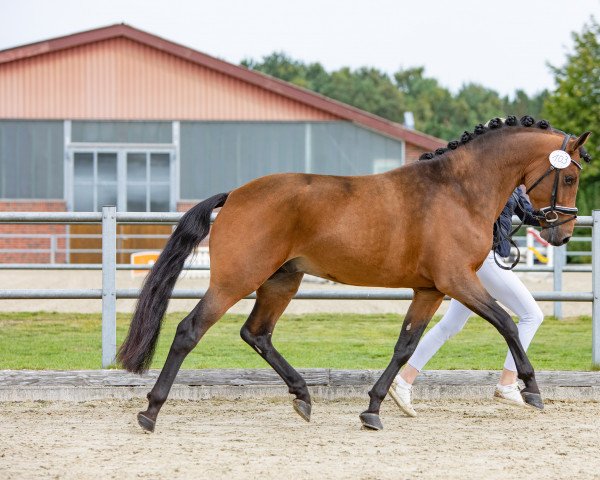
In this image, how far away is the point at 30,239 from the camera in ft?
87.9

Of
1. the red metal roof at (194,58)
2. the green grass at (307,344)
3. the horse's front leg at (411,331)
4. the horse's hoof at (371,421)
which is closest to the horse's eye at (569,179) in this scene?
the horse's front leg at (411,331)

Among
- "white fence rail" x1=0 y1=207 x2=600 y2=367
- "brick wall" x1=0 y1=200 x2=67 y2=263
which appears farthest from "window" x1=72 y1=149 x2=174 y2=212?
"white fence rail" x1=0 y1=207 x2=600 y2=367

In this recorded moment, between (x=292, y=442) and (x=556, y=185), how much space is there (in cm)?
230

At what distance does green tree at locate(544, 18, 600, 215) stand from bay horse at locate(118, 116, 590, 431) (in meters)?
26.8

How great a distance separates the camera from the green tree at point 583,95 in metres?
32.6

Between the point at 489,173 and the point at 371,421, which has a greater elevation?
the point at 489,173

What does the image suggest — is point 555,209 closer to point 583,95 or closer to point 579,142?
point 579,142

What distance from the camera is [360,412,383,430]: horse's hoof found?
A: 6031 mm

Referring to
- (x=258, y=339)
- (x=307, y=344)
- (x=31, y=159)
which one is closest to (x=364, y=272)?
(x=258, y=339)

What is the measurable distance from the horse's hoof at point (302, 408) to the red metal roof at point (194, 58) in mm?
20642

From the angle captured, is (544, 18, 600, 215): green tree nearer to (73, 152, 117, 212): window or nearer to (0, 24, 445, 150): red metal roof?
(0, 24, 445, 150): red metal roof

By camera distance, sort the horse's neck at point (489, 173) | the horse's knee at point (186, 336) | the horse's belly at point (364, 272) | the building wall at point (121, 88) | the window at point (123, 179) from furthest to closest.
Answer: the window at point (123, 179)
the building wall at point (121, 88)
the horse's neck at point (489, 173)
the horse's belly at point (364, 272)
the horse's knee at point (186, 336)

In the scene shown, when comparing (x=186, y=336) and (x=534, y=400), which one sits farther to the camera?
(x=534, y=400)

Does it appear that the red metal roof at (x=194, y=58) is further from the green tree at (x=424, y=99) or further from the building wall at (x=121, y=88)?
the green tree at (x=424, y=99)
